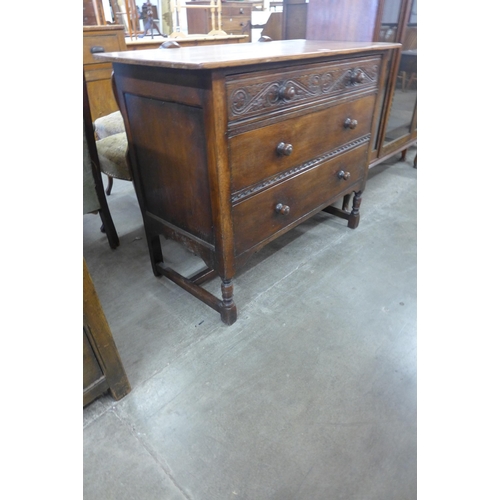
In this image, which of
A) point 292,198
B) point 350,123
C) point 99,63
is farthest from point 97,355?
point 99,63

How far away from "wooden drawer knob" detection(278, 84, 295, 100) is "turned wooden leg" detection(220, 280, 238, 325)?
670 millimetres

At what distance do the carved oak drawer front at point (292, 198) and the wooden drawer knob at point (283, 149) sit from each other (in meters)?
0.12

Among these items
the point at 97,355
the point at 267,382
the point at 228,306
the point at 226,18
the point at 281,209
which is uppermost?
the point at 226,18

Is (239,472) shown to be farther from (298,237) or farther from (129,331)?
(298,237)

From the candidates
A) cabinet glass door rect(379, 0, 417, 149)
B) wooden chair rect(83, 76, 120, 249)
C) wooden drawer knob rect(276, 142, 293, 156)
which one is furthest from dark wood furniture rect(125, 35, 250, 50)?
wooden drawer knob rect(276, 142, 293, 156)

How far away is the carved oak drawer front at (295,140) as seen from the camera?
3.76 ft

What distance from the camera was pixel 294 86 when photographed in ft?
3.99

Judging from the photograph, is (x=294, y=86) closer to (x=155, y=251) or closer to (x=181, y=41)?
(x=155, y=251)

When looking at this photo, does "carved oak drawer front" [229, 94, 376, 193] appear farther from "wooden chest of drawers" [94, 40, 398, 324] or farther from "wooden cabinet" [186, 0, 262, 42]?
"wooden cabinet" [186, 0, 262, 42]

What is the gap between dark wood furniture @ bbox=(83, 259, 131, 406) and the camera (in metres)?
0.93

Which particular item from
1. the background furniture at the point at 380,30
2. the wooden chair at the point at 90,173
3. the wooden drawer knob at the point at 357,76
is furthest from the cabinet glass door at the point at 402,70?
the wooden chair at the point at 90,173

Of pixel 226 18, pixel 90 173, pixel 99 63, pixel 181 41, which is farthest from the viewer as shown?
pixel 226 18

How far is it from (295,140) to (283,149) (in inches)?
4.4

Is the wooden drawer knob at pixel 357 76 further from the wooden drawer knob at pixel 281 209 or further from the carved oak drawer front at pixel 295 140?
the wooden drawer knob at pixel 281 209
